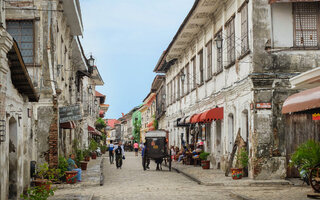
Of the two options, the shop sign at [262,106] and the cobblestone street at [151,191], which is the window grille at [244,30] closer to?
the shop sign at [262,106]

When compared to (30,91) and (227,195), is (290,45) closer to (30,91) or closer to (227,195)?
(227,195)

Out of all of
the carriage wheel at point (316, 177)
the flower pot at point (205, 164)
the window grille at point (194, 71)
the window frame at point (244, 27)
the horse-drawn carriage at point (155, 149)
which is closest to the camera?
the carriage wheel at point (316, 177)

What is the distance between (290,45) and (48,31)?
8.77 meters

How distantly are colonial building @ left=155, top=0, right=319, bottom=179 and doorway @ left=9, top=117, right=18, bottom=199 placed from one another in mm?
8710

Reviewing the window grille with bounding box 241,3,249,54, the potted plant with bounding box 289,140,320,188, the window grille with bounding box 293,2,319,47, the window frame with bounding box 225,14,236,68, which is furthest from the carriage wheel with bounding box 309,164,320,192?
the window frame with bounding box 225,14,236,68

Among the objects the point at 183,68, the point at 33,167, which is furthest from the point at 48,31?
the point at 183,68

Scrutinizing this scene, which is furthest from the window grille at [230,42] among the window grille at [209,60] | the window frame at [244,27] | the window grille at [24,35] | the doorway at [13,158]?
the doorway at [13,158]

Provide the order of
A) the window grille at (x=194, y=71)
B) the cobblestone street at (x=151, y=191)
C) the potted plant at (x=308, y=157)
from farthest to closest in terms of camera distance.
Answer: the window grille at (x=194, y=71) < the cobblestone street at (x=151, y=191) < the potted plant at (x=308, y=157)

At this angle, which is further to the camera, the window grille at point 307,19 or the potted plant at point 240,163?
the potted plant at point 240,163

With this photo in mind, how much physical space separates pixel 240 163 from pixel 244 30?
502 cm

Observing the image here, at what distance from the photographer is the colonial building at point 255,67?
58.1 feet

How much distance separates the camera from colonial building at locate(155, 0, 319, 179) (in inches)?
697

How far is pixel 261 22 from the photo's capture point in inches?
699

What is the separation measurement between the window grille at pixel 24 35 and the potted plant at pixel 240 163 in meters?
8.41
